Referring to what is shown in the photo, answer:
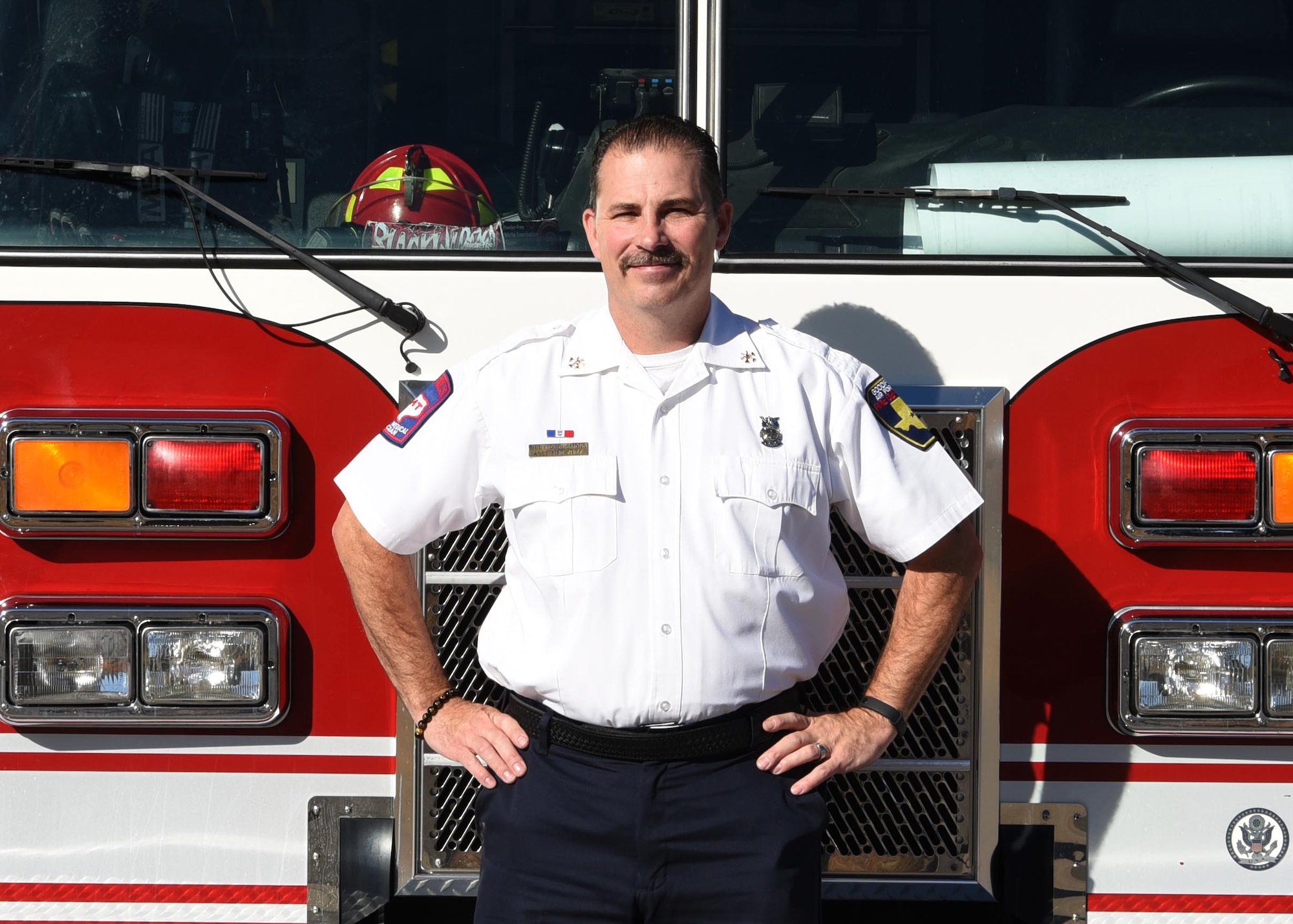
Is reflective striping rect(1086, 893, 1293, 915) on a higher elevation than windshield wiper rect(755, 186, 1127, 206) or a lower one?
lower

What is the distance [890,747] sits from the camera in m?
2.58

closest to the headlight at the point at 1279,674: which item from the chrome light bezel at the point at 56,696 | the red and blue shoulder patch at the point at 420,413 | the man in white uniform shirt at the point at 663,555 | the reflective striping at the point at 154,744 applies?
the man in white uniform shirt at the point at 663,555

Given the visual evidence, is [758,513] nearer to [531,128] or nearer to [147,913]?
[531,128]

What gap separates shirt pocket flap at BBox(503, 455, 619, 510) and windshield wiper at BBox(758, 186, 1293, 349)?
27.2 inches

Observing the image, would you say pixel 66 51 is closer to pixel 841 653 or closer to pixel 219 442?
pixel 219 442

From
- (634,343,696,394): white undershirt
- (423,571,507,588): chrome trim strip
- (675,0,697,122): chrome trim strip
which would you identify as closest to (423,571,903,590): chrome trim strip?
(423,571,507,588): chrome trim strip

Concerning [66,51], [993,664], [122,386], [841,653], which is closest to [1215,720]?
[993,664]

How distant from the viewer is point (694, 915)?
210cm

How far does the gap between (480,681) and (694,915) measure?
64 cm

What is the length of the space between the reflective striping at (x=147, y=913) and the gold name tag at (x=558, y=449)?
101 cm

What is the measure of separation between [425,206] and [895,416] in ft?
3.03

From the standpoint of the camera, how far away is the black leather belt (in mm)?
2072

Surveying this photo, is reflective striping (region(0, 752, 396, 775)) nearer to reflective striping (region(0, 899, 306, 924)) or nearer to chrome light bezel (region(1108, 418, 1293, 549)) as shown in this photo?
reflective striping (region(0, 899, 306, 924))

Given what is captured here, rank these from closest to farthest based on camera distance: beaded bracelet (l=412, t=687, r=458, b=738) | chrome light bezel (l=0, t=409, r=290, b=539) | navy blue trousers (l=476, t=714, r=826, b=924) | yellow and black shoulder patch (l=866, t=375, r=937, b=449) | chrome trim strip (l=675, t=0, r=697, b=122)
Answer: navy blue trousers (l=476, t=714, r=826, b=924) < yellow and black shoulder patch (l=866, t=375, r=937, b=449) < beaded bracelet (l=412, t=687, r=458, b=738) < chrome light bezel (l=0, t=409, r=290, b=539) < chrome trim strip (l=675, t=0, r=697, b=122)
